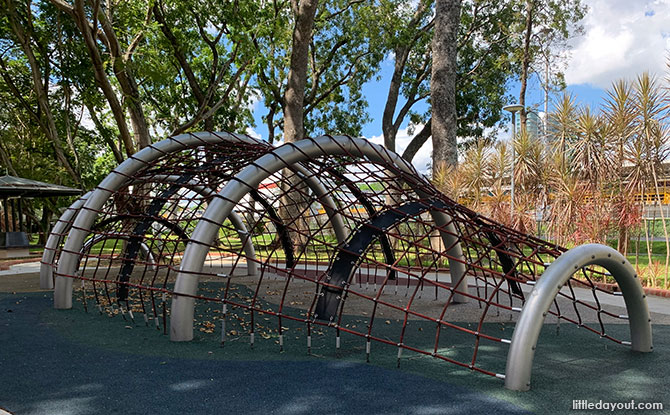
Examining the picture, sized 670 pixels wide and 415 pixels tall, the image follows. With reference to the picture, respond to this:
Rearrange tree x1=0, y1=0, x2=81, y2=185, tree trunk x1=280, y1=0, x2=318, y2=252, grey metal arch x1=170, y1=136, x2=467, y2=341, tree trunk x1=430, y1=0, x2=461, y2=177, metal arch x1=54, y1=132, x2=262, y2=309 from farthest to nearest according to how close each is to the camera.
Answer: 1. tree trunk x1=280, y1=0, x2=318, y2=252
2. tree x1=0, y1=0, x2=81, y2=185
3. tree trunk x1=430, y1=0, x2=461, y2=177
4. metal arch x1=54, y1=132, x2=262, y2=309
5. grey metal arch x1=170, y1=136, x2=467, y2=341

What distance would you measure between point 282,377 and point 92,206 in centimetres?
432

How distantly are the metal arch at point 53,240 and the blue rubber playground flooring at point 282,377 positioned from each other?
2989 mm

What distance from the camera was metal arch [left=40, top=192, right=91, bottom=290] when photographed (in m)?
8.24

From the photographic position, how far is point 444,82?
13.6 m

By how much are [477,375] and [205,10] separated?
1325 cm

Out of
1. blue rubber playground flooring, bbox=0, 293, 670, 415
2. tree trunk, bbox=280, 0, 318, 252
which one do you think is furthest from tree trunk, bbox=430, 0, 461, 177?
blue rubber playground flooring, bbox=0, 293, 670, 415

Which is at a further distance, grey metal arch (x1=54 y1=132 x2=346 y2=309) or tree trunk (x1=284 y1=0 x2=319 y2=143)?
tree trunk (x1=284 y1=0 x2=319 y2=143)

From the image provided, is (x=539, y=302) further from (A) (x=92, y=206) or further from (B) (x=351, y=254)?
(A) (x=92, y=206)

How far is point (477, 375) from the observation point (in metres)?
4.11

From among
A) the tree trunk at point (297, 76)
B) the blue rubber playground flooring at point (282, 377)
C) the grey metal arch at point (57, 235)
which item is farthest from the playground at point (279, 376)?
the tree trunk at point (297, 76)

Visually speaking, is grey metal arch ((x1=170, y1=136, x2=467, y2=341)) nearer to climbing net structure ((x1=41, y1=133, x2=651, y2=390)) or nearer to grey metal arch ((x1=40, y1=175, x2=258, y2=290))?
climbing net structure ((x1=41, y1=133, x2=651, y2=390))

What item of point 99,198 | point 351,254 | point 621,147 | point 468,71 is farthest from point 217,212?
point 468,71

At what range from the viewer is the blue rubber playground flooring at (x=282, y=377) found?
3453 mm

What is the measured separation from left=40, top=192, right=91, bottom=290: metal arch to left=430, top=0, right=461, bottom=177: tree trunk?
8.94 metres
